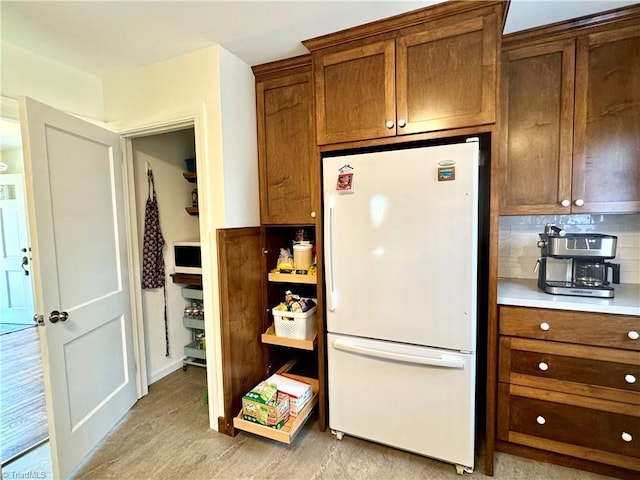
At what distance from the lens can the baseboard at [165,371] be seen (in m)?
2.63

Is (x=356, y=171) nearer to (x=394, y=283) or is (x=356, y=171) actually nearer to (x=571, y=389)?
(x=394, y=283)

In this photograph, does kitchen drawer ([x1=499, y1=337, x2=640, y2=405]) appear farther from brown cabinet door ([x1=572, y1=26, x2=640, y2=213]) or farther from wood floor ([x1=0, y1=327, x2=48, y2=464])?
wood floor ([x1=0, y1=327, x2=48, y2=464])

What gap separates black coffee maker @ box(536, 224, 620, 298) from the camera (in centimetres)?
162

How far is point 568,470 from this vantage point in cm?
163

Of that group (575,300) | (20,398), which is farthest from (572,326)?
(20,398)

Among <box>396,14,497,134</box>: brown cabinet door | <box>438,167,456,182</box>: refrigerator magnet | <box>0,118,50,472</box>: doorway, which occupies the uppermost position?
<box>396,14,497,134</box>: brown cabinet door

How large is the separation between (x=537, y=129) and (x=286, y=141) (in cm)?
154

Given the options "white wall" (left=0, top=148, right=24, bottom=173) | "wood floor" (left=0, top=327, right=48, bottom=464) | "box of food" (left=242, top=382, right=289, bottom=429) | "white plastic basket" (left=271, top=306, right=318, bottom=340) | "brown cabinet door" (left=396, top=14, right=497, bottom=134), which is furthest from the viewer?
"white wall" (left=0, top=148, right=24, bottom=173)

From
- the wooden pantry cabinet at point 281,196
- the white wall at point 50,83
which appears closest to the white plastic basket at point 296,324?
the wooden pantry cabinet at point 281,196

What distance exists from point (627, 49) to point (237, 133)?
7.30 feet

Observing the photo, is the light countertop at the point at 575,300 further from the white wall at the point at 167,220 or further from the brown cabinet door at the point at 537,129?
the white wall at the point at 167,220

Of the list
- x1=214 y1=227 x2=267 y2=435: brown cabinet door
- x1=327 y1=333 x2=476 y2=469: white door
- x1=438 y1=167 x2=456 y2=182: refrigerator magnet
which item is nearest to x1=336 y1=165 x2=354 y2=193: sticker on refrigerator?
x1=438 y1=167 x2=456 y2=182: refrigerator magnet

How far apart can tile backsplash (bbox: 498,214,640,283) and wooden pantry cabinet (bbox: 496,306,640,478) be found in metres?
0.68

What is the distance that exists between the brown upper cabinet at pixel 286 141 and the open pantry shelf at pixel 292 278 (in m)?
0.37
